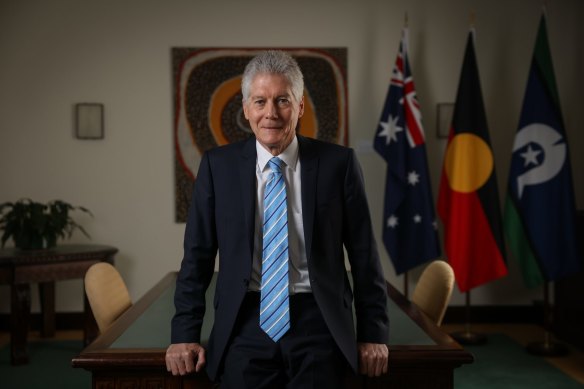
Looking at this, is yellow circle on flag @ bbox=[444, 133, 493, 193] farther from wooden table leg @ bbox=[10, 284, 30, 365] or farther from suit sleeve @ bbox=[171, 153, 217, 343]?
suit sleeve @ bbox=[171, 153, 217, 343]

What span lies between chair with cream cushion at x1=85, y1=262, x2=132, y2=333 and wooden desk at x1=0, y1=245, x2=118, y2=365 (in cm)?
143

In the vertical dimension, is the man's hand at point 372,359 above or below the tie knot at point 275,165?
below

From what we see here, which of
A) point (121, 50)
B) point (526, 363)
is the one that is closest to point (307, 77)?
point (121, 50)

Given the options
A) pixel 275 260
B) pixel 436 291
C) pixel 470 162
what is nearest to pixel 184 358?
pixel 275 260

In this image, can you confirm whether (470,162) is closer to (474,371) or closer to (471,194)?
(471,194)

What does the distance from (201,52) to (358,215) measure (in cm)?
345

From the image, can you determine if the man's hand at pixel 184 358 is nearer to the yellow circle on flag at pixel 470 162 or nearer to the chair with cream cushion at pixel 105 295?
the chair with cream cushion at pixel 105 295

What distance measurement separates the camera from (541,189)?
4.38 metres

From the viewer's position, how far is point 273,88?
163 cm

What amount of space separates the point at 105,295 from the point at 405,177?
2713 millimetres

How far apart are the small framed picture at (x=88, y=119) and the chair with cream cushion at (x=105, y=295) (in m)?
2.39

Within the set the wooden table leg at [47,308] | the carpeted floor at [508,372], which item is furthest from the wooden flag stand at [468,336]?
the wooden table leg at [47,308]

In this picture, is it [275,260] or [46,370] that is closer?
[275,260]

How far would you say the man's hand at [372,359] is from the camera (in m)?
1.71
